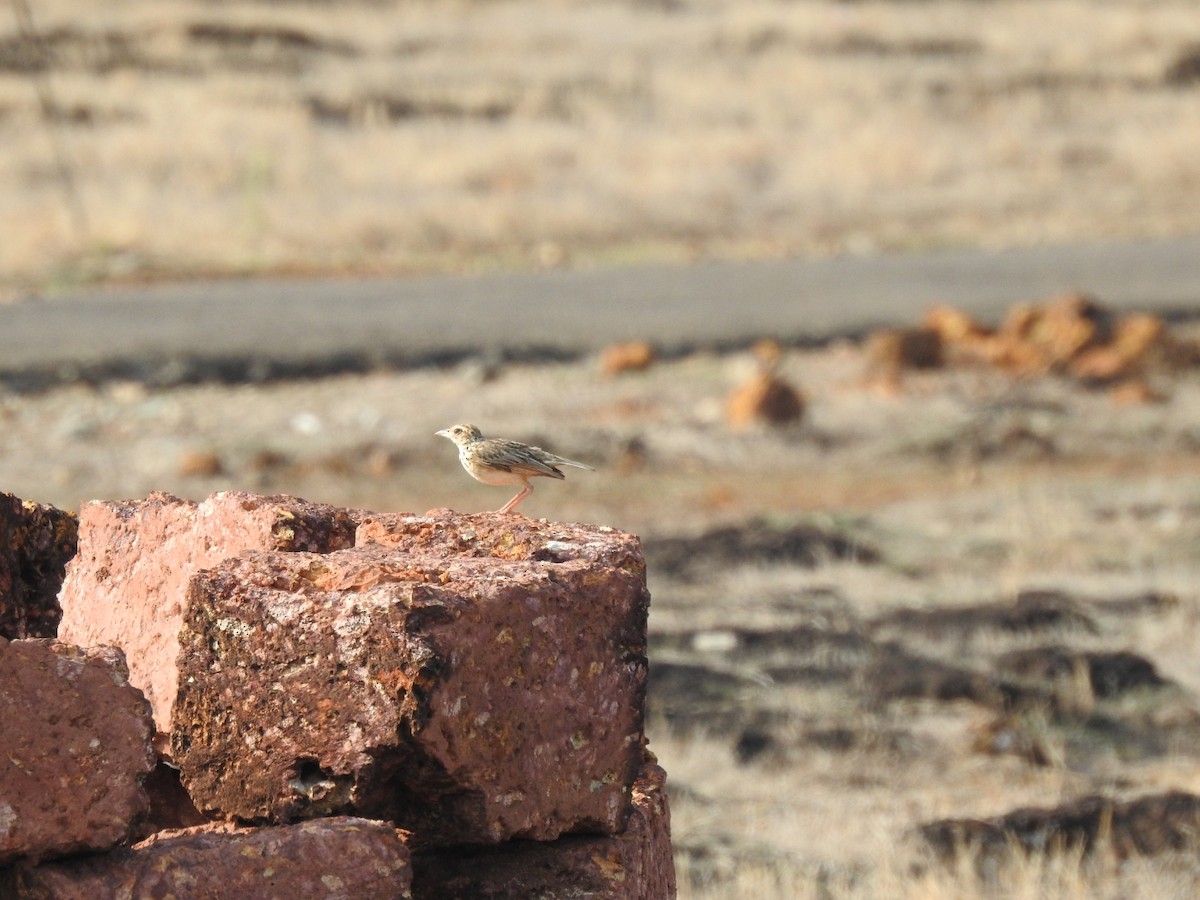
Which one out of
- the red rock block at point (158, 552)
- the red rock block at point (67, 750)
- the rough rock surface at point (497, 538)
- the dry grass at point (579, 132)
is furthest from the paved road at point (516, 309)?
the red rock block at point (67, 750)

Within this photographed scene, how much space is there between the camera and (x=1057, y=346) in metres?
17.8

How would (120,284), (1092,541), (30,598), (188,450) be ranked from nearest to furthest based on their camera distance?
(30,598) < (1092,541) < (188,450) < (120,284)

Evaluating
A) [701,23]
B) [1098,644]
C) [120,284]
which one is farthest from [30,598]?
[701,23]

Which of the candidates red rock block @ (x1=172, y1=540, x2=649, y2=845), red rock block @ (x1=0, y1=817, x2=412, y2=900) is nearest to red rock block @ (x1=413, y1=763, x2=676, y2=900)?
red rock block @ (x1=172, y1=540, x2=649, y2=845)

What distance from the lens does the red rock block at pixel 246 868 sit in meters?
3.38

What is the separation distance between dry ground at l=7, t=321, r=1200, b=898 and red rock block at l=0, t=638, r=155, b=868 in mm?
4121

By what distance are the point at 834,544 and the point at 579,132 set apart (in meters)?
19.6

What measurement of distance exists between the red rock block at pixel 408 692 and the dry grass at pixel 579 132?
699 inches

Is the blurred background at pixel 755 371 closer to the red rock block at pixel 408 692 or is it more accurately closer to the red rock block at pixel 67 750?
the red rock block at pixel 408 692

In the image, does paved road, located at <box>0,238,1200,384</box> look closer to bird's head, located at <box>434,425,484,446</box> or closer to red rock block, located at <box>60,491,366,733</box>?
bird's head, located at <box>434,425,484,446</box>

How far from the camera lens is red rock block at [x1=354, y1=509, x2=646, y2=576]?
4070 mm

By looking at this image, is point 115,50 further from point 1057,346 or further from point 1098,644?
point 1098,644

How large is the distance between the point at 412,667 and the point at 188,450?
1215 cm

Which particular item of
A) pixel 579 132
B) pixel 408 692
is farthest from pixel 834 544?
pixel 579 132
